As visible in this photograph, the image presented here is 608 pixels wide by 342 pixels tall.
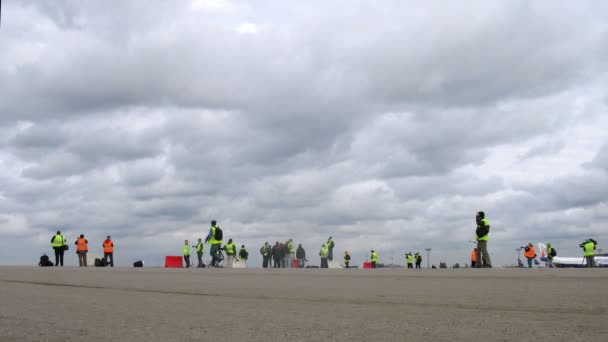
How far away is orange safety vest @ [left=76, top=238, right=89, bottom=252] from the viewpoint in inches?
1235

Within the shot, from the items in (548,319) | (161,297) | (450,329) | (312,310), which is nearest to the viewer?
(450,329)

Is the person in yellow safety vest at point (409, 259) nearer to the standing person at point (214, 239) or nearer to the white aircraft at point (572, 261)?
the standing person at point (214, 239)

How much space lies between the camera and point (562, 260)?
6900 cm

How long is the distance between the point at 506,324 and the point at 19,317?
5.79 metres

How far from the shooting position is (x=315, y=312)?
8414mm

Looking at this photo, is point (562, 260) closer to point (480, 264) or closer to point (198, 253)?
point (198, 253)

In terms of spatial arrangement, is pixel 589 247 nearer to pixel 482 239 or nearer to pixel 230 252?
pixel 482 239

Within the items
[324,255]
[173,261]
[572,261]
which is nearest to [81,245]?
[173,261]

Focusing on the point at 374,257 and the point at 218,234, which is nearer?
the point at 218,234

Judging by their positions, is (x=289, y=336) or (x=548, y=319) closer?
(x=289, y=336)

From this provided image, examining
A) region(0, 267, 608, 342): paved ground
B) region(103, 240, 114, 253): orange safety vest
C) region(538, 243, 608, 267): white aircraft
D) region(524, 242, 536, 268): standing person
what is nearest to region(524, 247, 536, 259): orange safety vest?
region(524, 242, 536, 268): standing person

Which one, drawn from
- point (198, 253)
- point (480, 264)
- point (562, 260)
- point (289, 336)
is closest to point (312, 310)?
point (289, 336)

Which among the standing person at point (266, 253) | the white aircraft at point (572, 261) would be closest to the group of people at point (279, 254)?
the standing person at point (266, 253)

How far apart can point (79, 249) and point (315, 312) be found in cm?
2564
